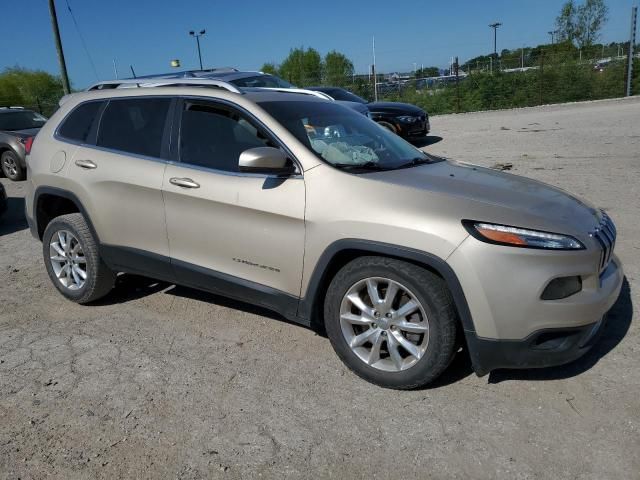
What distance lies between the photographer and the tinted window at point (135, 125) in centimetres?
391

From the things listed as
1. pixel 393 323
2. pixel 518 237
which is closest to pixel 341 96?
pixel 393 323

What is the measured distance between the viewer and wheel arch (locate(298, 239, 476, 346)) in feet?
9.03

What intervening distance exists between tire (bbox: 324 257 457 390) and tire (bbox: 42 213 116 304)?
7.05 ft

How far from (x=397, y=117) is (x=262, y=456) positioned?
11.8 m

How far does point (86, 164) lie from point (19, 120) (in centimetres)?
961

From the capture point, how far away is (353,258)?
314 cm

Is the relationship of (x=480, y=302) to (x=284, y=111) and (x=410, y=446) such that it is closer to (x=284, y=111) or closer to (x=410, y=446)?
(x=410, y=446)

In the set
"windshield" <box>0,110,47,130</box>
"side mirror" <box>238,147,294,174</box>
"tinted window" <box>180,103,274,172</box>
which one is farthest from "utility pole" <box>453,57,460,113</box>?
"side mirror" <box>238,147,294,174</box>

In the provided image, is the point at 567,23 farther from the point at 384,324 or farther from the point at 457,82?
the point at 384,324

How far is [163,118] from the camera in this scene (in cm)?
390

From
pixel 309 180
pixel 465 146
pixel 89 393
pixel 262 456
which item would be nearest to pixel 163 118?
pixel 309 180

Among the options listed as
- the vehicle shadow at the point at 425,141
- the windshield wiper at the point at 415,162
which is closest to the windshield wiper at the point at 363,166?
the windshield wiper at the point at 415,162

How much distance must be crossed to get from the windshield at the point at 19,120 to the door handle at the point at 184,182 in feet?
33.6

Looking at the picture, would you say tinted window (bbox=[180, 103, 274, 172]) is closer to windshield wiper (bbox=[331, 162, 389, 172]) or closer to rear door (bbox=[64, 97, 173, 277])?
rear door (bbox=[64, 97, 173, 277])
